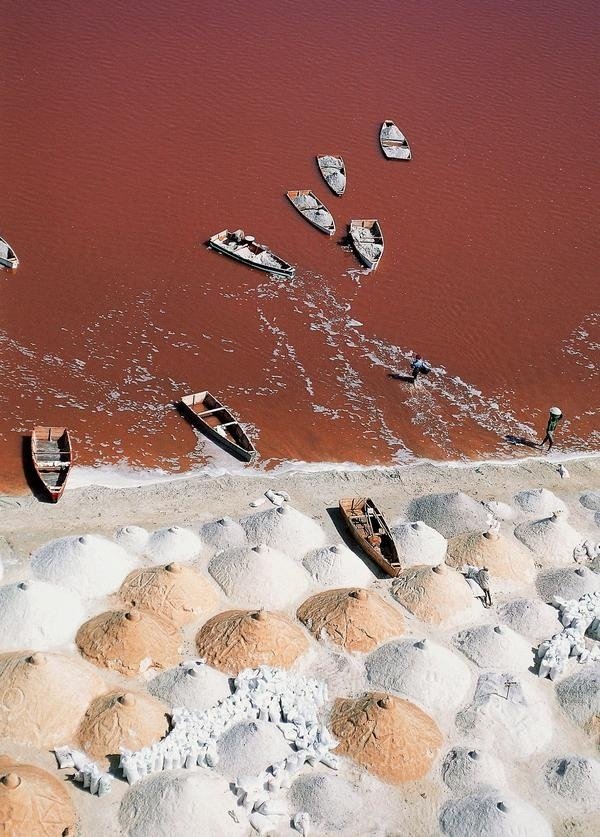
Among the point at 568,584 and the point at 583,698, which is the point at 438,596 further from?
the point at 583,698

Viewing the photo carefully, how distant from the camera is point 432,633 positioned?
66.5 feet

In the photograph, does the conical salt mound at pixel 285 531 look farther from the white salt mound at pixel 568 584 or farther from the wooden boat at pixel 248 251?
the wooden boat at pixel 248 251

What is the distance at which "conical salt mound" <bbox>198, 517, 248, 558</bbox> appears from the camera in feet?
71.1

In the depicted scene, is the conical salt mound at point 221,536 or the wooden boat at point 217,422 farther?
the wooden boat at point 217,422

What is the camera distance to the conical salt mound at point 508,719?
17.8 metres

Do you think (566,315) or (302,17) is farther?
(302,17)

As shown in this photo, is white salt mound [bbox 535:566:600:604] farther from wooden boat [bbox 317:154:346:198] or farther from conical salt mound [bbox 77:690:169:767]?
wooden boat [bbox 317:154:346:198]

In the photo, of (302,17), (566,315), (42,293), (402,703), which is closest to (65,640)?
(402,703)

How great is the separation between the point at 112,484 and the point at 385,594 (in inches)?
289

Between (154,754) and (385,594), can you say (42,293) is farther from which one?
(154,754)

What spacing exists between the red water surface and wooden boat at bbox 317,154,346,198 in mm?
512

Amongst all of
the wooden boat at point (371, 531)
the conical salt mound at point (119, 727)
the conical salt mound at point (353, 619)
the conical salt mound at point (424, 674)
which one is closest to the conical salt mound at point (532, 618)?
the conical salt mound at point (424, 674)

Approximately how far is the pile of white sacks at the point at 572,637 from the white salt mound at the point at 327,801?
5.17 meters

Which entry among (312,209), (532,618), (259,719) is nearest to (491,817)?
(259,719)
